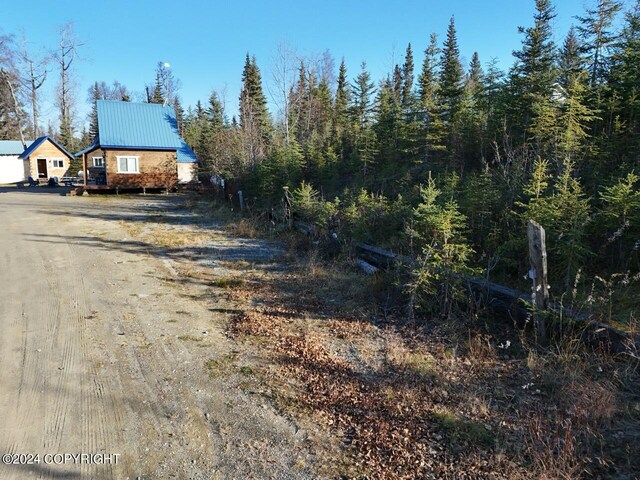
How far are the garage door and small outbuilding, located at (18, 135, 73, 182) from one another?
194 centimetres

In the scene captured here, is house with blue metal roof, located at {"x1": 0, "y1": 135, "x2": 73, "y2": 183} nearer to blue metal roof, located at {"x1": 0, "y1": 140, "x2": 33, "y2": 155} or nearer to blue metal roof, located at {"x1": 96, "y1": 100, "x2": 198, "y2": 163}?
blue metal roof, located at {"x1": 0, "y1": 140, "x2": 33, "y2": 155}

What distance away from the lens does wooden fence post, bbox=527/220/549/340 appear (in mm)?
4914

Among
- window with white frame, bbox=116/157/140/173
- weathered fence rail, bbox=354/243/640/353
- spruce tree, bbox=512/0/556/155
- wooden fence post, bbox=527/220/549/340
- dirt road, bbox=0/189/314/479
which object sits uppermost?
spruce tree, bbox=512/0/556/155

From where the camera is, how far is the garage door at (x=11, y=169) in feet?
147

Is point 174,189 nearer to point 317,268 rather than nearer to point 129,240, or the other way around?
point 129,240

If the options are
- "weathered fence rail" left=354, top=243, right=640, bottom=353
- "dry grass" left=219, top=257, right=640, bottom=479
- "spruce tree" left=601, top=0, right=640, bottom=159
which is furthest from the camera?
"spruce tree" left=601, top=0, right=640, bottom=159

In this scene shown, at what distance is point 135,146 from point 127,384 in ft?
88.5

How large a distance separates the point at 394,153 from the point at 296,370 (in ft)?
52.0

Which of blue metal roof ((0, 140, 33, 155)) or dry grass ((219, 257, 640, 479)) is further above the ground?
blue metal roof ((0, 140, 33, 155))

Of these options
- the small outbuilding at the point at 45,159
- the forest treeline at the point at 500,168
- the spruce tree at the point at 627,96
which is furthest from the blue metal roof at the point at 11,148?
the spruce tree at the point at 627,96

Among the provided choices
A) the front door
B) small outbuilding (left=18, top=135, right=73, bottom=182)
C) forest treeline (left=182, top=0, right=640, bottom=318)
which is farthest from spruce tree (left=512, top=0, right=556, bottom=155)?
the front door

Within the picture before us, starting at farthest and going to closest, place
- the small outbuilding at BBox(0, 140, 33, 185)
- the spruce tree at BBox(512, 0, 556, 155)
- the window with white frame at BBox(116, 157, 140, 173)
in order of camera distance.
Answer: the small outbuilding at BBox(0, 140, 33, 185)
the window with white frame at BBox(116, 157, 140, 173)
the spruce tree at BBox(512, 0, 556, 155)

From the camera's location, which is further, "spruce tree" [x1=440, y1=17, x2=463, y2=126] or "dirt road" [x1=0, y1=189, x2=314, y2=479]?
"spruce tree" [x1=440, y1=17, x2=463, y2=126]

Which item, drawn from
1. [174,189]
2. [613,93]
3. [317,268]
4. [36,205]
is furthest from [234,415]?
[174,189]
